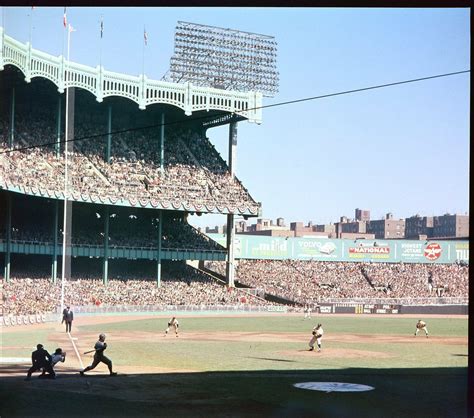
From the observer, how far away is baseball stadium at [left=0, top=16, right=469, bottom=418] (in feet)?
79.9

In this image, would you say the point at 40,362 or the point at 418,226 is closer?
the point at 40,362

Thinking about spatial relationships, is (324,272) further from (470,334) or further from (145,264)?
(470,334)

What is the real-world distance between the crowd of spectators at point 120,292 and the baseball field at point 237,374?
6787mm

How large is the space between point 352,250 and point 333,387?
189 feet

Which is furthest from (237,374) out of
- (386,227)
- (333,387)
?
(386,227)

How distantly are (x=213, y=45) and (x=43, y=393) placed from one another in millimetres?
51725

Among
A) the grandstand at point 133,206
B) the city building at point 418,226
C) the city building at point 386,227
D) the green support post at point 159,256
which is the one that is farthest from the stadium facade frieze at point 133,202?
the city building at point 386,227

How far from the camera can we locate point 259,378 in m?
21.8

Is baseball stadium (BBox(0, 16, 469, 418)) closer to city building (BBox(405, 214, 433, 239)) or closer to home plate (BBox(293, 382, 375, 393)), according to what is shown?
home plate (BBox(293, 382, 375, 393))

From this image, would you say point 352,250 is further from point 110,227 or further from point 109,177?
point 109,177

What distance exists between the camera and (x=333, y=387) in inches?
800

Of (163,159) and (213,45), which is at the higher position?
(213,45)

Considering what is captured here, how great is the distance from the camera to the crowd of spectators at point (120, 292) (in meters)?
47.4

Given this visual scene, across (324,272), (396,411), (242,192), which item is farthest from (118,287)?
(396,411)
